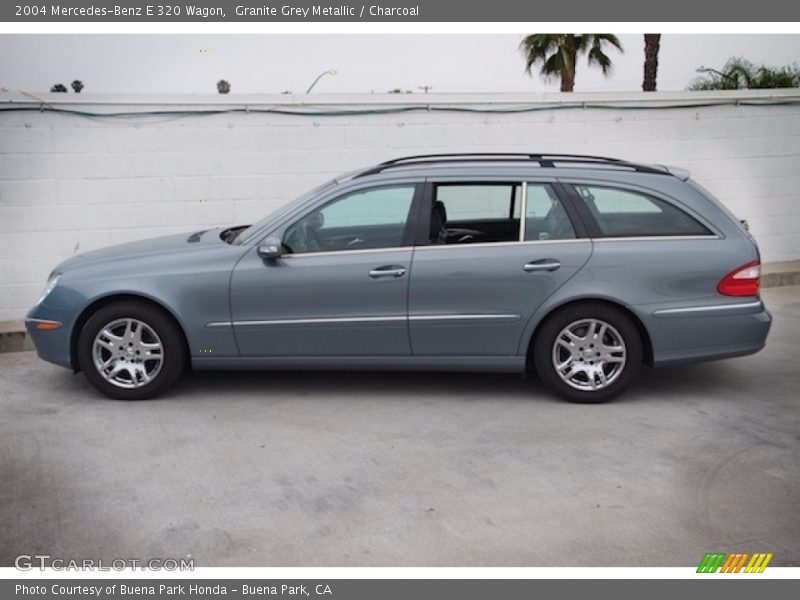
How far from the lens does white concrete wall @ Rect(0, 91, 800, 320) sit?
8.80 meters

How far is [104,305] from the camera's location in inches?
250

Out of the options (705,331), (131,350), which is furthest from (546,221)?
(131,350)

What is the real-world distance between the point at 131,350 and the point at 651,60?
17.1m

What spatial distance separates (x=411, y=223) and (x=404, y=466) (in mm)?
1841

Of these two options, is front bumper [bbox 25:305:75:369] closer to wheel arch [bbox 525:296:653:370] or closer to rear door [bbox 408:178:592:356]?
rear door [bbox 408:178:592:356]

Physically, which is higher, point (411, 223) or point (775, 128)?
point (775, 128)

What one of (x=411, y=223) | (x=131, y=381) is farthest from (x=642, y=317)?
(x=131, y=381)

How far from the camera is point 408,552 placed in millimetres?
4070

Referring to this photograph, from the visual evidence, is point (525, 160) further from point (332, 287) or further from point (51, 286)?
point (51, 286)

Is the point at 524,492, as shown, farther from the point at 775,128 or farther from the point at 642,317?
the point at 775,128

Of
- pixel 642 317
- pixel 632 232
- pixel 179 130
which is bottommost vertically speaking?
pixel 642 317

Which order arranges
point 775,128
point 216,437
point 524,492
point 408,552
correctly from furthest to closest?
point 775,128 → point 216,437 → point 524,492 → point 408,552

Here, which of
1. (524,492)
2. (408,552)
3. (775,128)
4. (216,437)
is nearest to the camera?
(408,552)

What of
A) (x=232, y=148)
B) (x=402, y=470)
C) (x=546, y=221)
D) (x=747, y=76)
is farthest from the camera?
(x=747, y=76)
